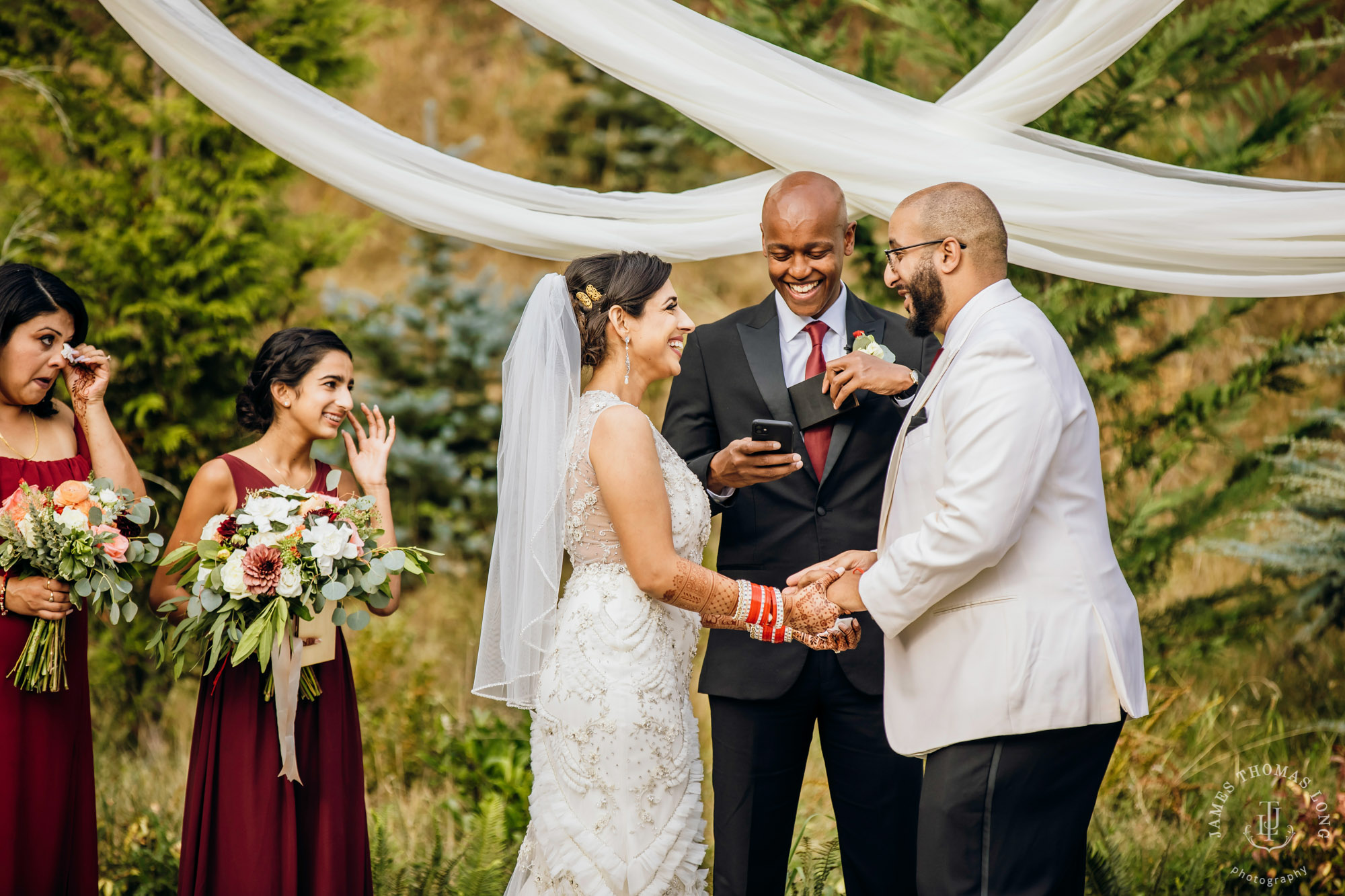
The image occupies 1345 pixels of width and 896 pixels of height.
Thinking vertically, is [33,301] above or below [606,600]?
above

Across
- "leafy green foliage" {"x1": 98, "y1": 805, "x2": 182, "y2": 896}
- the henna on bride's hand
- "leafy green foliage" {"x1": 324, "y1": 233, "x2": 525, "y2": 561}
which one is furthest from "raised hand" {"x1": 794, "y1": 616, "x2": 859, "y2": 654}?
"leafy green foliage" {"x1": 324, "y1": 233, "x2": 525, "y2": 561}

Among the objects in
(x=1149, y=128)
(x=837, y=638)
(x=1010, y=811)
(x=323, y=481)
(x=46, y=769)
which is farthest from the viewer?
(x=1149, y=128)

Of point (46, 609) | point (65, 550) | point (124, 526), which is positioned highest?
point (124, 526)

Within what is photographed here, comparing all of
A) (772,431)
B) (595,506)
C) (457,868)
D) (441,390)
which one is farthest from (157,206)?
(772,431)

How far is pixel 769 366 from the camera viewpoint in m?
3.49

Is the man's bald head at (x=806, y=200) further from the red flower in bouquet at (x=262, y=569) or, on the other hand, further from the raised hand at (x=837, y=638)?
the red flower in bouquet at (x=262, y=569)

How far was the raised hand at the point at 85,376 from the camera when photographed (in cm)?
334

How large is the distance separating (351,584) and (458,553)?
5.36 metres

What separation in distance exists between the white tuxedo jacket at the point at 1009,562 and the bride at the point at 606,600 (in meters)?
0.42

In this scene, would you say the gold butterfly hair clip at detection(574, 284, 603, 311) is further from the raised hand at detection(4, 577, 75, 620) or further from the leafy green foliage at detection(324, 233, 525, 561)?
the leafy green foliage at detection(324, 233, 525, 561)

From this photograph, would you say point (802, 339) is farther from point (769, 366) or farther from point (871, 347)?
point (871, 347)

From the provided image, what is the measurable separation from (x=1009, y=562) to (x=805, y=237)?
1.25 meters

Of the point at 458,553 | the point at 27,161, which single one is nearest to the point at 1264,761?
the point at 458,553

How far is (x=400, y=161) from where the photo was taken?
11.9ft
